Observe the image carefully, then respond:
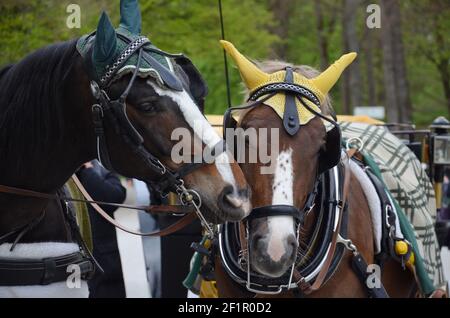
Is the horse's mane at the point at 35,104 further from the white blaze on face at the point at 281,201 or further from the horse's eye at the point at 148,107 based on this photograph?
the white blaze on face at the point at 281,201

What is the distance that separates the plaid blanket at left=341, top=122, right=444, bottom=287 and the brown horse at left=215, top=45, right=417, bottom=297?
1.55 feet

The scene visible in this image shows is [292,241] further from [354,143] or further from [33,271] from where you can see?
[354,143]

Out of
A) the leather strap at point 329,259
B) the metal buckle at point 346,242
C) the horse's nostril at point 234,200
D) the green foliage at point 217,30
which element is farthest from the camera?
the green foliage at point 217,30

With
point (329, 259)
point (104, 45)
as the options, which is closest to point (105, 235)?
point (329, 259)

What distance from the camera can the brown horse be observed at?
12.3ft

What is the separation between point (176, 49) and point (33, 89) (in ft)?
23.5

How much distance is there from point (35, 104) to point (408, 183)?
2908 millimetres

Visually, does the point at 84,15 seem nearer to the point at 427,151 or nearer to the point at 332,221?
the point at 427,151

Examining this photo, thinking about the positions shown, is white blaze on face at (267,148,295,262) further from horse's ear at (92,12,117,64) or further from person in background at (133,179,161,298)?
person in background at (133,179,161,298)

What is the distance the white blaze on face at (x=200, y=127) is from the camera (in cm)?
329

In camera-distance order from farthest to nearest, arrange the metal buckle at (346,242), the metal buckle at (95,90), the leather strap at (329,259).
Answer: the metal buckle at (346,242) → the leather strap at (329,259) → the metal buckle at (95,90)

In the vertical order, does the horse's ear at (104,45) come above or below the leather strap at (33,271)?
above

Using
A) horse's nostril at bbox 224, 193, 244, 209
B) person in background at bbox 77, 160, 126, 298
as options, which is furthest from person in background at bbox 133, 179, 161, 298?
horse's nostril at bbox 224, 193, 244, 209

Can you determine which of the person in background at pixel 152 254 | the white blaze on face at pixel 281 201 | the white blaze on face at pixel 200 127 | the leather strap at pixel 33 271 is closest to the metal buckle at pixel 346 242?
the white blaze on face at pixel 281 201
